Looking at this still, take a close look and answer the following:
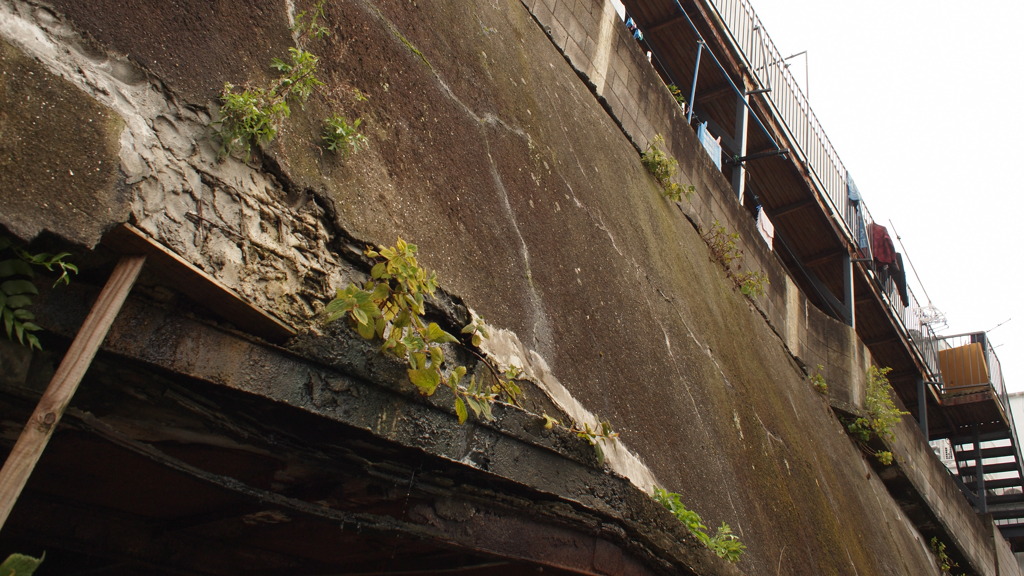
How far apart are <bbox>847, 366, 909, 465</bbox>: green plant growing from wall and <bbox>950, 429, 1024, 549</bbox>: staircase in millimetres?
6763

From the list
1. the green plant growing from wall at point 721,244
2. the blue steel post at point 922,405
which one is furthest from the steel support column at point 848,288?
the green plant growing from wall at point 721,244

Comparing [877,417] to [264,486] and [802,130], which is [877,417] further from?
[264,486]

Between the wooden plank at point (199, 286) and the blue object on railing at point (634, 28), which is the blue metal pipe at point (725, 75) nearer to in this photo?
the blue object on railing at point (634, 28)

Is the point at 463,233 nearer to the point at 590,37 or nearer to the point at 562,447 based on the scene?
the point at 562,447

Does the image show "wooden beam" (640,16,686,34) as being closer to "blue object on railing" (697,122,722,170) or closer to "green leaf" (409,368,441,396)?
"blue object on railing" (697,122,722,170)

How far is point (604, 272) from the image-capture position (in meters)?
3.69

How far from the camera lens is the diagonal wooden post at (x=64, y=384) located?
1.31m

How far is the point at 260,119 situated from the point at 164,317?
626mm

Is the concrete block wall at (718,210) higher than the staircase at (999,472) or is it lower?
lower

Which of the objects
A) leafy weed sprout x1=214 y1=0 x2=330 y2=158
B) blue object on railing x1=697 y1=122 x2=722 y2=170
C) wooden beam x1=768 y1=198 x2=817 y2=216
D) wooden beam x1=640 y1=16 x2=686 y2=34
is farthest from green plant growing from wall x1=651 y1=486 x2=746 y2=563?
wooden beam x1=768 y1=198 x2=817 y2=216

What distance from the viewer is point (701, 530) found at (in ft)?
10.8

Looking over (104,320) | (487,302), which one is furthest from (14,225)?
(487,302)

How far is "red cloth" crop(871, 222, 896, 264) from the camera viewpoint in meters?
11.2

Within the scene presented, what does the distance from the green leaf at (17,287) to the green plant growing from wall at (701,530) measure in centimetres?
234
